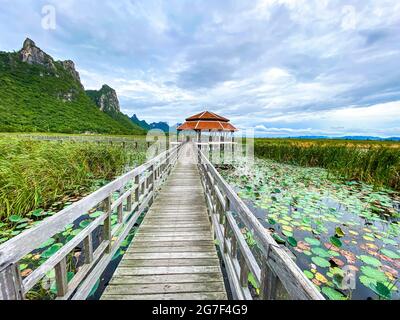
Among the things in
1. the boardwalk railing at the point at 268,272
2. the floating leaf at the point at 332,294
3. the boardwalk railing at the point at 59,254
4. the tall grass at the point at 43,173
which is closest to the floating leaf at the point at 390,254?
the floating leaf at the point at 332,294

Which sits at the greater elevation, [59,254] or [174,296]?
[59,254]

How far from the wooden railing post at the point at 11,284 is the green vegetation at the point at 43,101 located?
53255mm

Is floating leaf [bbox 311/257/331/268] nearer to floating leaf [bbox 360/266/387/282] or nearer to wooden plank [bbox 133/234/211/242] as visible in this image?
floating leaf [bbox 360/266/387/282]

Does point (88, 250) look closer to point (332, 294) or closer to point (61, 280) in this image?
point (61, 280)

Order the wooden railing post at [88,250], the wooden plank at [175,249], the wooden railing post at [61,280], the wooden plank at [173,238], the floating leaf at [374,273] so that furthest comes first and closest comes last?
the wooden plank at [173,238]
the wooden plank at [175,249]
the floating leaf at [374,273]
the wooden railing post at [88,250]
the wooden railing post at [61,280]

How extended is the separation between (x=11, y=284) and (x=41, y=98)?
87.7 meters

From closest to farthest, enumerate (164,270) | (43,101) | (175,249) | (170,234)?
(164,270), (175,249), (170,234), (43,101)

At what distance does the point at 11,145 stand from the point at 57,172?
2.18m

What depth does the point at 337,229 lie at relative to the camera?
3391 mm

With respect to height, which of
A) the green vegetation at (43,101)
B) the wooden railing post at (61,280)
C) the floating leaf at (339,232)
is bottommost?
the floating leaf at (339,232)

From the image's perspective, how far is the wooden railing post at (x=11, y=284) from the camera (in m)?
0.95

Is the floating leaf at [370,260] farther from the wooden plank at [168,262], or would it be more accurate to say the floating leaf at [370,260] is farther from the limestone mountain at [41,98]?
the limestone mountain at [41,98]

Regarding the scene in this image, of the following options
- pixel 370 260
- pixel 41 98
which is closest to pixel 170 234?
pixel 370 260
